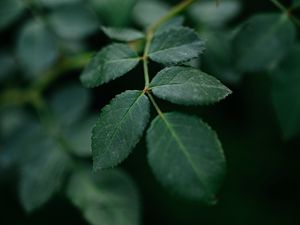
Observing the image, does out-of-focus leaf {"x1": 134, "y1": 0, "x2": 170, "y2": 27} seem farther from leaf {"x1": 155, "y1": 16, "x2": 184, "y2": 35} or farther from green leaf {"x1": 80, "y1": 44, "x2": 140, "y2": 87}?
green leaf {"x1": 80, "y1": 44, "x2": 140, "y2": 87}

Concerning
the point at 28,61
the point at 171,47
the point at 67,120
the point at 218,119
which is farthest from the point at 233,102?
the point at 171,47

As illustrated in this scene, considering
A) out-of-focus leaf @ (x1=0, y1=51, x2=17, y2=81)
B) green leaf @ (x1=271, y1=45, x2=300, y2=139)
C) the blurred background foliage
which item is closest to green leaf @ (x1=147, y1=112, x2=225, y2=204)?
the blurred background foliage

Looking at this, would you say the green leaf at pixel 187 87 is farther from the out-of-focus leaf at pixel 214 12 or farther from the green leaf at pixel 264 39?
the out-of-focus leaf at pixel 214 12

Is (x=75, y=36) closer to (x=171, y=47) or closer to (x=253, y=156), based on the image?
(x=171, y=47)

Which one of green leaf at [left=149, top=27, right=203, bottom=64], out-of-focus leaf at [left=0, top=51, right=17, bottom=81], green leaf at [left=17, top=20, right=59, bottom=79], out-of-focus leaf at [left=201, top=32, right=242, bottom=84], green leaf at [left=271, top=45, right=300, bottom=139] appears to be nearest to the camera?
green leaf at [left=149, top=27, right=203, bottom=64]

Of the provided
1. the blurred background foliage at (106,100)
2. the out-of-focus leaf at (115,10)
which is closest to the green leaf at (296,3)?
the blurred background foliage at (106,100)

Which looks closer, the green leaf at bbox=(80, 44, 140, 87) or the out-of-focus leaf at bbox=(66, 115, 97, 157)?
the green leaf at bbox=(80, 44, 140, 87)
